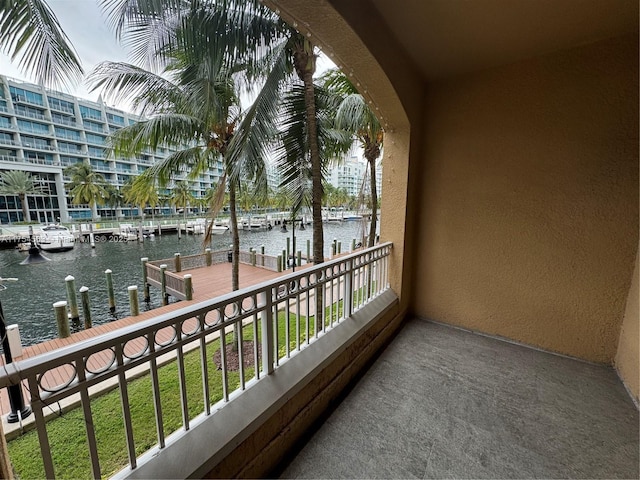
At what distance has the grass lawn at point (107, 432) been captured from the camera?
6.11ft

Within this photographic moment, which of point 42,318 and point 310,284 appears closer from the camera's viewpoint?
point 310,284

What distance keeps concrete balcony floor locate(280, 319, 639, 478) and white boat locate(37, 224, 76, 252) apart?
58.2 feet

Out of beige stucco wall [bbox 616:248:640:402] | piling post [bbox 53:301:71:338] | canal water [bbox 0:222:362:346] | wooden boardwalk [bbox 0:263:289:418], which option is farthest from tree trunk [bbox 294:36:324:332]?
piling post [bbox 53:301:71:338]

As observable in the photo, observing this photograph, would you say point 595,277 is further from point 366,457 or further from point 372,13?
point 372,13

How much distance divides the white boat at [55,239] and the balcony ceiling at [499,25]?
1798 cm

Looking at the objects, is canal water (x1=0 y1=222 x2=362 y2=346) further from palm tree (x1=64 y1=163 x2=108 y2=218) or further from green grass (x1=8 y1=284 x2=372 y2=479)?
green grass (x1=8 y1=284 x2=372 y2=479)

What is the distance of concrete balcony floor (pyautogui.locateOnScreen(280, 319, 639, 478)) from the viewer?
55.2 inches

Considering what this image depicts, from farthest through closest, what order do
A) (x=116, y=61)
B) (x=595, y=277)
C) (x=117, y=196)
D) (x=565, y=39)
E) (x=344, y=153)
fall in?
(x=117, y=196) → (x=344, y=153) → (x=116, y=61) → (x=595, y=277) → (x=565, y=39)

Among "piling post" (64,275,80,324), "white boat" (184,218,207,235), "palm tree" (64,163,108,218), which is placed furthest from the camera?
"white boat" (184,218,207,235)

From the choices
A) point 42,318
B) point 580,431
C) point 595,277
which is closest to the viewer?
point 580,431

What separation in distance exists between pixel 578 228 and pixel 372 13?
2.38 meters

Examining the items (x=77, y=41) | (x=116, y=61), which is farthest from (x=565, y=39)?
(x=116, y=61)

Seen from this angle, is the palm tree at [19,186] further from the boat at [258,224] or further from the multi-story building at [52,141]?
the boat at [258,224]

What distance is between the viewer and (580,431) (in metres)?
1.62
